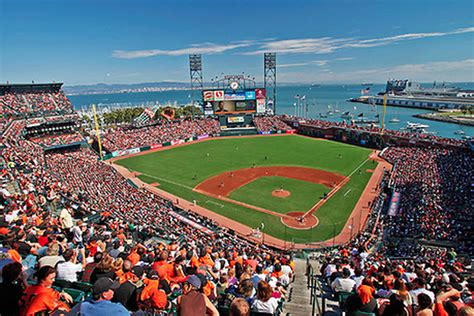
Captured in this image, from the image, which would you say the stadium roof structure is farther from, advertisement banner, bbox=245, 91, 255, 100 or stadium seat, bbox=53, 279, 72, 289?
stadium seat, bbox=53, 279, 72, 289

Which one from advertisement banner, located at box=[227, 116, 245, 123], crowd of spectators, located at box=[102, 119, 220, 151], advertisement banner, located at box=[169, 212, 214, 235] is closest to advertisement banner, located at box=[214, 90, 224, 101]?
advertisement banner, located at box=[227, 116, 245, 123]

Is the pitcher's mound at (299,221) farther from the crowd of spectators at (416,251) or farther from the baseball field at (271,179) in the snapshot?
the crowd of spectators at (416,251)

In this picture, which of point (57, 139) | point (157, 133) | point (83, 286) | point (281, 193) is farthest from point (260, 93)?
point (83, 286)

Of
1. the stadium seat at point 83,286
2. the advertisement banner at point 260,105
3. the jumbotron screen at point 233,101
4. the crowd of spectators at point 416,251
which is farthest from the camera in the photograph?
the advertisement banner at point 260,105

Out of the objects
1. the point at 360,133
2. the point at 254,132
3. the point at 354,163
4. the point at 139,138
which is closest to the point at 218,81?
the point at 254,132

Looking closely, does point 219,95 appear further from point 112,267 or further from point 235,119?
point 112,267

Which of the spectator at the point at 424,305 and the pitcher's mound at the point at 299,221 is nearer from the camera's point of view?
the spectator at the point at 424,305

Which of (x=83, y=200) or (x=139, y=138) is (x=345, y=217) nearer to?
(x=83, y=200)

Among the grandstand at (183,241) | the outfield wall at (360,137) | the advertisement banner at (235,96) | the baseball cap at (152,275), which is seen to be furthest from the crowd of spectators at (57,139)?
the baseball cap at (152,275)

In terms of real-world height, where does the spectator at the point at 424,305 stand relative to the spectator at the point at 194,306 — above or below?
below

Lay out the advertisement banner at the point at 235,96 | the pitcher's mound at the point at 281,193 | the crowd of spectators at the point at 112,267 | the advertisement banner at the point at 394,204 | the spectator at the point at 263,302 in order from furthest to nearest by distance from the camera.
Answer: the advertisement banner at the point at 235,96 → the pitcher's mound at the point at 281,193 → the advertisement banner at the point at 394,204 → the spectator at the point at 263,302 → the crowd of spectators at the point at 112,267
